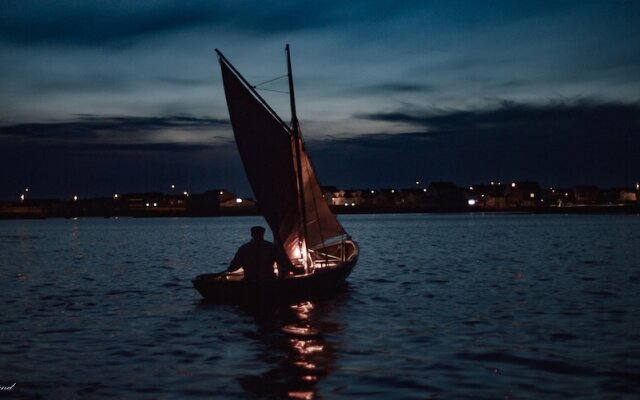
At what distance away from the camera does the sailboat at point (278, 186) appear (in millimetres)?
26516

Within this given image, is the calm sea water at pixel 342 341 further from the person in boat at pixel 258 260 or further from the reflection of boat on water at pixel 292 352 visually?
the person in boat at pixel 258 260

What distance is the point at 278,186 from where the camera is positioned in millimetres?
29344

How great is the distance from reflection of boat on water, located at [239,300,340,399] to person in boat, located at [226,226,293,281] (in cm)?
127

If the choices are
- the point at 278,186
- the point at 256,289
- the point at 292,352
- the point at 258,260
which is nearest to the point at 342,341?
the point at 292,352

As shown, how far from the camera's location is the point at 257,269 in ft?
82.9

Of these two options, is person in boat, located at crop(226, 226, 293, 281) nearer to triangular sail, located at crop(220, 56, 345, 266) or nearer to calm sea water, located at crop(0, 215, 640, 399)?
calm sea water, located at crop(0, 215, 640, 399)

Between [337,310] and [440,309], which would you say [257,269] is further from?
[440,309]

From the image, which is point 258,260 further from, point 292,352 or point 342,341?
point 292,352

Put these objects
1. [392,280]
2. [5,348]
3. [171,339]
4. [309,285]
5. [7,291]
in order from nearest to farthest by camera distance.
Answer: [5,348] → [171,339] → [309,285] → [7,291] → [392,280]

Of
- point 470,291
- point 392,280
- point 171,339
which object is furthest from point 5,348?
point 392,280

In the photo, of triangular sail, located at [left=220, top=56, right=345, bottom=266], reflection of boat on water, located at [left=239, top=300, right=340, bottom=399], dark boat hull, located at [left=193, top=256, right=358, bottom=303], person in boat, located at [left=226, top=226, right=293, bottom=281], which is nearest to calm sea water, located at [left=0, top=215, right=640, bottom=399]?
reflection of boat on water, located at [left=239, top=300, right=340, bottom=399]

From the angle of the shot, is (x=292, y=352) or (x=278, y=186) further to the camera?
(x=278, y=186)

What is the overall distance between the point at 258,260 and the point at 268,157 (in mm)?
5315

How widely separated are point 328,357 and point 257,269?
828cm
